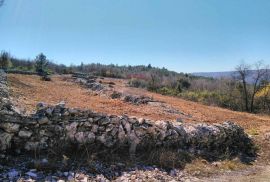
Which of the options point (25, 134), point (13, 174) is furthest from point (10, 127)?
point (13, 174)

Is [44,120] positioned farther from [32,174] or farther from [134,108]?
[134,108]

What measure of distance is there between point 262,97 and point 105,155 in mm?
32963

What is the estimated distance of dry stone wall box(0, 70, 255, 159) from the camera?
6426 mm

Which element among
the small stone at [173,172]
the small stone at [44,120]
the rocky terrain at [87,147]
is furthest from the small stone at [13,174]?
the small stone at [173,172]

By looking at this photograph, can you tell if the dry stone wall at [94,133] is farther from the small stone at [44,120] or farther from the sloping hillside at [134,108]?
the sloping hillside at [134,108]

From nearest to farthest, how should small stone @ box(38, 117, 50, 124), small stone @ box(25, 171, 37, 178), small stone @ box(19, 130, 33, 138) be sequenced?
1. small stone @ box(25, 171, 37, 178)
2. small stone @ box(19, 130, 33, 138)
3. small stone @ box(38, 117, 50, 124)

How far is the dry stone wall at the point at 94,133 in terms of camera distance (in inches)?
253

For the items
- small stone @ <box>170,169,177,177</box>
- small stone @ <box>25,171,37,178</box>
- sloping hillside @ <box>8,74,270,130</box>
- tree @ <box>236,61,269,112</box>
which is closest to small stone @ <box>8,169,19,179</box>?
small stone @ <box>25,171,37,178</box>

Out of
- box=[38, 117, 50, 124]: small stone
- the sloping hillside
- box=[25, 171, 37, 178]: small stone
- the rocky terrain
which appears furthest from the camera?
the sloping hillside

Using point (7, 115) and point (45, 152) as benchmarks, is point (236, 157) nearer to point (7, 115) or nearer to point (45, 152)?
point (45, 152)

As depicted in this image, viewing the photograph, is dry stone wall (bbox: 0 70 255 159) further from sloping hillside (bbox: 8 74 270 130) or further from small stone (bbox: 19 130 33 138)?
sloping hillside (bbox: 8 74 270 130)

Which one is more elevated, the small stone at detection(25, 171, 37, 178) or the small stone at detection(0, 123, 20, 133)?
the small stone at detection(0, 123, 20, 133)

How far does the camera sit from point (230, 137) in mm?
10102

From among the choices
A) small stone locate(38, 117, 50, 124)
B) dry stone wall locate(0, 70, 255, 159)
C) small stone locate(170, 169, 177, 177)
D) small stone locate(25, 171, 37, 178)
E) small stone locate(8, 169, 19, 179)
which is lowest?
small stone locate(170, 169, 177, 177)
